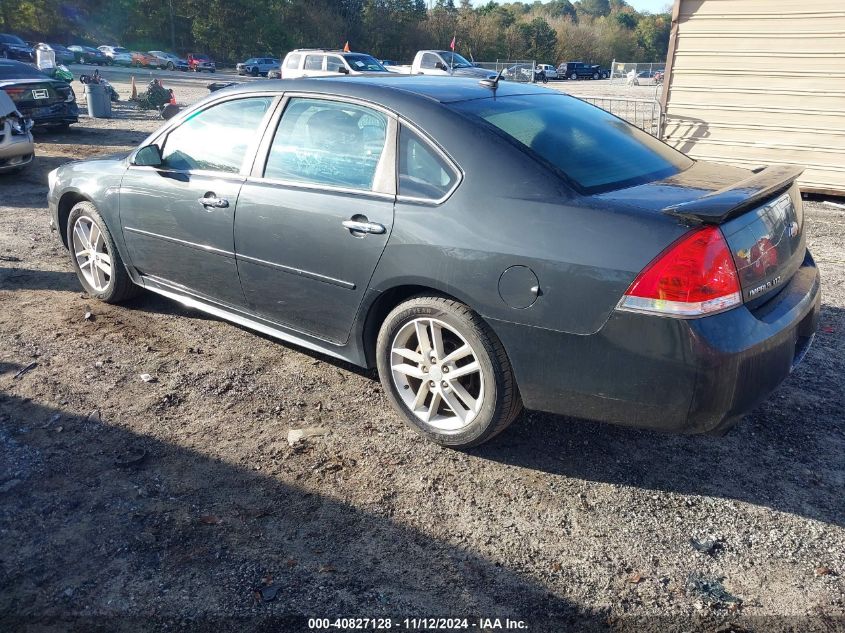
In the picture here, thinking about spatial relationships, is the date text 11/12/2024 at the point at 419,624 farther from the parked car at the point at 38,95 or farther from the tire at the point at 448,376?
the parked car at the point at 38,95

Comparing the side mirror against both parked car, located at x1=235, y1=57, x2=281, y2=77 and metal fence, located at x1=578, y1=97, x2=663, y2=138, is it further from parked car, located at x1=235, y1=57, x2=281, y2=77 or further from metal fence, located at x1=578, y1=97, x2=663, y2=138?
parked car, located at x1=235, y1=57, x2=281, y2=77

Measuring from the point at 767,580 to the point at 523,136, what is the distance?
83.3 inches

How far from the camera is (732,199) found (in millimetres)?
2701

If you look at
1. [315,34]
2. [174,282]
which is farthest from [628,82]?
[174,282]

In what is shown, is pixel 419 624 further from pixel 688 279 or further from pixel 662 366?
pixel 688 279

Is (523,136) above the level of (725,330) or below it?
above

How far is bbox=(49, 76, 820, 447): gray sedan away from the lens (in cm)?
262

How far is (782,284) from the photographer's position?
9.84 ft

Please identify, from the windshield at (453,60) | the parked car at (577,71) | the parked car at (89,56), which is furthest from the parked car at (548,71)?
the parked car at (89,56)

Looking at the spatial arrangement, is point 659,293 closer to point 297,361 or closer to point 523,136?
point 523,136

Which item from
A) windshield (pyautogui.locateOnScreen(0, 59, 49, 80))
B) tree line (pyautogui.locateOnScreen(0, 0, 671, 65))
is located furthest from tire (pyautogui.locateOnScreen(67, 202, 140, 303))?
tree line (pyautogui.locateOnScreen(0, 0, 671, 65))

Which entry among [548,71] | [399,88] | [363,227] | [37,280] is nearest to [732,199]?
[363,227]

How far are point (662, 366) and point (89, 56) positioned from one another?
62.3 m

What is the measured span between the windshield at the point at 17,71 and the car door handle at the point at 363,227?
13.5 metres
